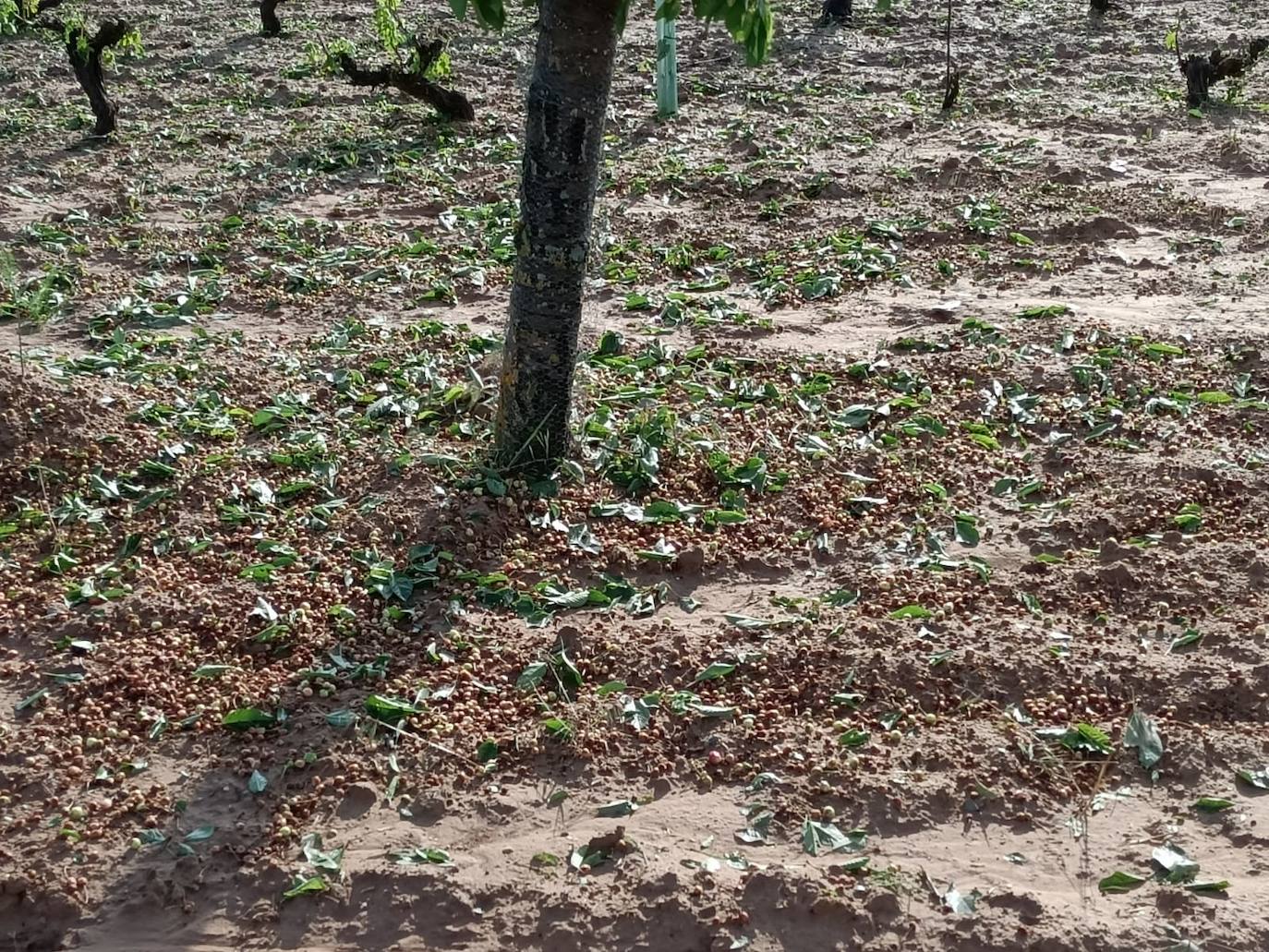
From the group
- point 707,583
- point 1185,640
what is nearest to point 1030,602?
point 1185,640

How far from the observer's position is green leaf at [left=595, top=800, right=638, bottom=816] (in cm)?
307

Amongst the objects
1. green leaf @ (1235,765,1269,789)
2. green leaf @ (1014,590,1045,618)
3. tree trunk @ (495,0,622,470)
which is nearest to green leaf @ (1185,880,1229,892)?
green leaf @ (1235,765,1269,789)

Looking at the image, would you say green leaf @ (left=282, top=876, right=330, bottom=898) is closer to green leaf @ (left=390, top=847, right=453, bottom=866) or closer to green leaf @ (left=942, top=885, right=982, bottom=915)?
green leaf @ (left=390, top=847, right=453, bottom=866)

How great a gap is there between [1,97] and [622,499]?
6.89 m

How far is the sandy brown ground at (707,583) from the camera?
9.39 feet

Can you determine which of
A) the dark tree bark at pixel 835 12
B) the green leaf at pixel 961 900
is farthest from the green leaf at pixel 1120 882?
the dark tree bark at pixel 835 12

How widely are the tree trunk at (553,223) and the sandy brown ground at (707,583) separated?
27 cm

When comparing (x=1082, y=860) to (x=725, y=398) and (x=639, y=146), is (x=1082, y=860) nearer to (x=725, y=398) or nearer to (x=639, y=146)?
(x=725, y=398)

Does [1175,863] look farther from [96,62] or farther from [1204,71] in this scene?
[96,62]

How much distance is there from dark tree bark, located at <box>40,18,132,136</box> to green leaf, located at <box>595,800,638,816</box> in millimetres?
6453

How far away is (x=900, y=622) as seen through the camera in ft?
12.0

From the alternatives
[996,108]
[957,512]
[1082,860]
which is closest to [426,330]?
[957,512]

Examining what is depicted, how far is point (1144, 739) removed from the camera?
3.22 meters

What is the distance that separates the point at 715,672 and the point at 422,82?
19.1ft
